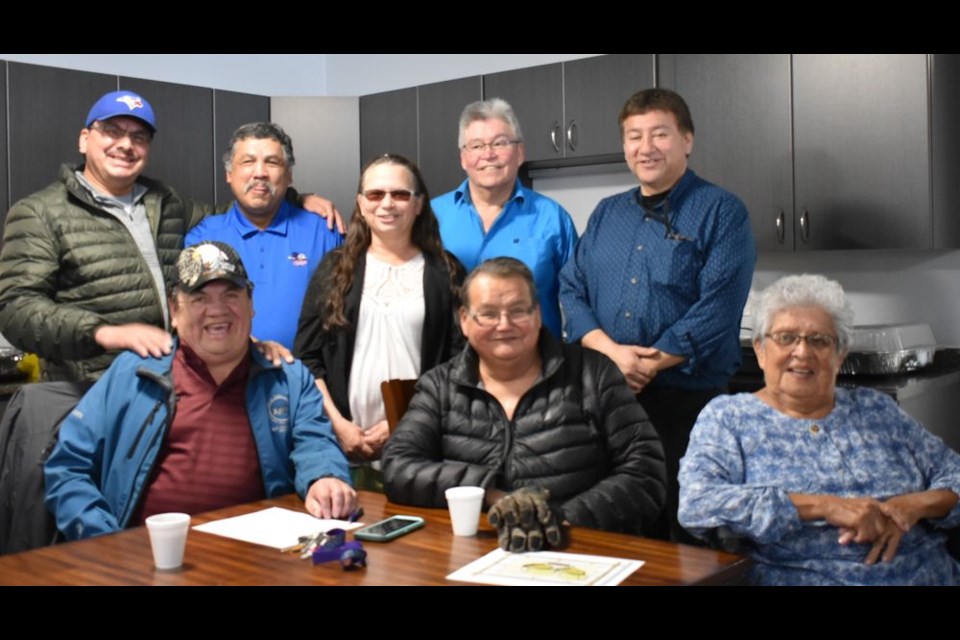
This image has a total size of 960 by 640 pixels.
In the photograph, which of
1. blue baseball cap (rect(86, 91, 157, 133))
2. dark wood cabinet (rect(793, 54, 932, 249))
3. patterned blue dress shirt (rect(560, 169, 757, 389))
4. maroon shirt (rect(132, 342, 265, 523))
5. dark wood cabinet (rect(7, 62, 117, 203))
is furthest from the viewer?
dark wood cabinet (rect(7, 62, 117, 203))

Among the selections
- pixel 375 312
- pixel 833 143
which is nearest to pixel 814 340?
pixel 375 312

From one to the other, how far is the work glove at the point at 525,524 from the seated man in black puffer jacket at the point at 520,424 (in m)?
0.30

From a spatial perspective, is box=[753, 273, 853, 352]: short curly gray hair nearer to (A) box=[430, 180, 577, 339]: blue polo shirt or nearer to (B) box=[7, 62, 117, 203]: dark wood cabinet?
(A) box=[430, 180, 577, 339]: blue polo shirt

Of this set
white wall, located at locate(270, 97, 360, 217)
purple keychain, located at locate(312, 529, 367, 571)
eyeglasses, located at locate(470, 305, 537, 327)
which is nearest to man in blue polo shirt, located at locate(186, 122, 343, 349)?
eyeglasses, located at locate(470, 305, 537, 327)

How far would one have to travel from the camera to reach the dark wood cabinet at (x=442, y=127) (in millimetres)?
4746

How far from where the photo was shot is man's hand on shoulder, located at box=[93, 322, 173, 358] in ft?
7.59

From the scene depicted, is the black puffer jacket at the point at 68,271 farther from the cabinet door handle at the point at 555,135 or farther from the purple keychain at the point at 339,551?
the cabinet door handle at the point at 555,135

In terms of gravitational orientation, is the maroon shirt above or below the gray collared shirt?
below

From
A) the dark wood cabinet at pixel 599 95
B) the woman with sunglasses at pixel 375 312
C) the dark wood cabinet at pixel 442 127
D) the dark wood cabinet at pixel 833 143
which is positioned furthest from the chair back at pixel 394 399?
the dark wood cabinet at pixel 442 127

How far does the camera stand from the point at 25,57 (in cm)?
452

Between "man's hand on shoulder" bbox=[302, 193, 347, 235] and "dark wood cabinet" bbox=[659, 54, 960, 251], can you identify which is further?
"dark wood cabinet" bbox=[659, 54, 960, 251]
